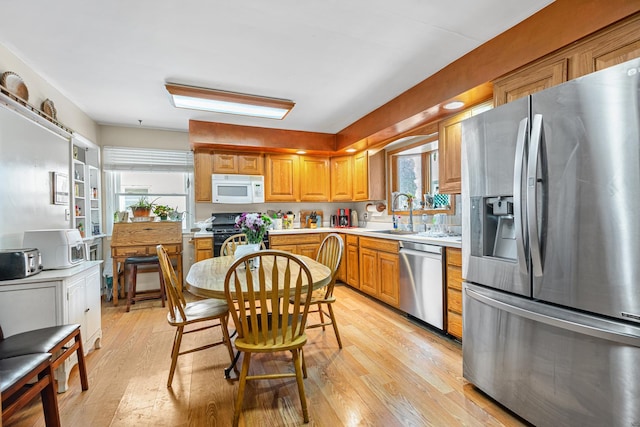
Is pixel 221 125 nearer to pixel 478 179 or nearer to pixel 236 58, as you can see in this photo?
pixel 236 58

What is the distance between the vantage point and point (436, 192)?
3.59 metres

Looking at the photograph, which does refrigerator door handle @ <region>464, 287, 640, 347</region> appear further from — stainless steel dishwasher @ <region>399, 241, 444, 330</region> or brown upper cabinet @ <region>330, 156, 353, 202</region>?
brown upper cabinet @ <region>330, 156, 353, 202</region>

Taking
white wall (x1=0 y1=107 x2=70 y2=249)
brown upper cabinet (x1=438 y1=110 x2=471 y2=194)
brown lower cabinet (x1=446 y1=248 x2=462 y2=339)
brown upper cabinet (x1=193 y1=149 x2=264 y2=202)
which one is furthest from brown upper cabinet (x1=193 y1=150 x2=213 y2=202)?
brown lower cabinet (x1=446 y1=248 x2=462 y2=339)

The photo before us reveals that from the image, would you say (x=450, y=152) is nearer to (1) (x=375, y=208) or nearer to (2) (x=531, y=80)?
(2) (x=531, y=80)

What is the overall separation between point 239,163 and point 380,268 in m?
2.58

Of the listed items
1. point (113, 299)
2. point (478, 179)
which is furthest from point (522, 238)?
point (113, 299)

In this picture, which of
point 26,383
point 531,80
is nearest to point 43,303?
point 26,383

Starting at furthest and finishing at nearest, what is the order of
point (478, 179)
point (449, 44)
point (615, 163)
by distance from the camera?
point (449, 44)
point (478, 179)
point (615, 163)

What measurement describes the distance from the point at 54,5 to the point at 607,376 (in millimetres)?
3488

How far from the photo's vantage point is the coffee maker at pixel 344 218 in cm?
515

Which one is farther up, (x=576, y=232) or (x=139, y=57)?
(x=139, y=57)

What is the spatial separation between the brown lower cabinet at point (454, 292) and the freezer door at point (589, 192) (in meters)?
0.99

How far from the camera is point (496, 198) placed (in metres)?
1.78

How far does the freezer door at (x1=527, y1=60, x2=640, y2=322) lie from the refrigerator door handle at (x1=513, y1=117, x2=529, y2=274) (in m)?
0.05
